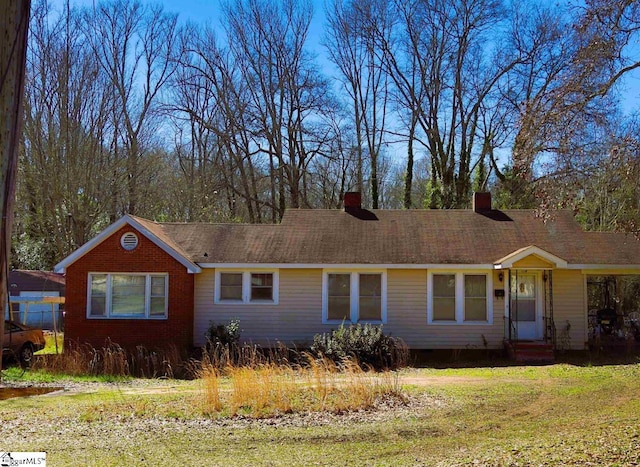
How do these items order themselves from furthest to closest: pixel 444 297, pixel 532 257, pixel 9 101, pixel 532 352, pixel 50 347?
pixel 50 347 < pixel 444 297 < pixel 532 257 < pixel 532 352 < pixel 9 101

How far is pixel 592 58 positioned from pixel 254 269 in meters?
11.8

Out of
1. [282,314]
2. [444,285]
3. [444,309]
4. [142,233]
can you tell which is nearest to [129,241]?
[142,233]

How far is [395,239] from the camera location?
69.6ft

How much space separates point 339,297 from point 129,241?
22.0 feet

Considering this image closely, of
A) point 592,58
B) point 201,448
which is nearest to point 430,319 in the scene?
point 592,58

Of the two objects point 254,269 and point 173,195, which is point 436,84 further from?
point 254,269

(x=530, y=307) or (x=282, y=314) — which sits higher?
(x=530, y=307)

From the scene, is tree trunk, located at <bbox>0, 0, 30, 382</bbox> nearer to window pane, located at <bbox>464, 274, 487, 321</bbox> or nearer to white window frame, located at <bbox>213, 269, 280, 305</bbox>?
white window frame, located at <bbox>213, 269, 280, 305</bbox>

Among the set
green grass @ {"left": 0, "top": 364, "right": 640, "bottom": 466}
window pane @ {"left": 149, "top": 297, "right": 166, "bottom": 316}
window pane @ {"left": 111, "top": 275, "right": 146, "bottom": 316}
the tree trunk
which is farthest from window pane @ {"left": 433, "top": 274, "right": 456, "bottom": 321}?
the tree trunk

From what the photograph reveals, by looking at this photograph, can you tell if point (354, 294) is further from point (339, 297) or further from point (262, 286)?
point (262, 286)

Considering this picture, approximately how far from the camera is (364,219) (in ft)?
75.5

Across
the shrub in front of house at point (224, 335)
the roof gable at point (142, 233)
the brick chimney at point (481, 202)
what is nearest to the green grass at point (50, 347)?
the roof gable at point (142, 233)

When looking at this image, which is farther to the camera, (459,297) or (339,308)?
(339,308)

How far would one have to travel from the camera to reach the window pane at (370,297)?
1988 cm
